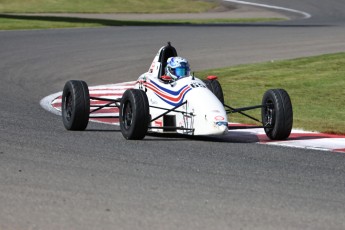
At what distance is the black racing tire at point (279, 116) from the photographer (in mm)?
13438

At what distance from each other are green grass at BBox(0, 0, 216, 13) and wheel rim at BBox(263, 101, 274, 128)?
37.2m

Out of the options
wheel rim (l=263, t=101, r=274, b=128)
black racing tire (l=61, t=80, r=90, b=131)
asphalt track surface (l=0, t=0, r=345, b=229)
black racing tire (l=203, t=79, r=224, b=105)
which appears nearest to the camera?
asphalt track surface (l=0, t=0, r=345, b=229)

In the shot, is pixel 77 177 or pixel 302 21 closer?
pixel 77 177

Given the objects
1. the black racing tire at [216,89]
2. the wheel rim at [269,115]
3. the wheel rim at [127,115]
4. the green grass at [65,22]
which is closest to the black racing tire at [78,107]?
the wheel rim at [127,115]

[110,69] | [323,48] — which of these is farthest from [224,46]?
[110,69]

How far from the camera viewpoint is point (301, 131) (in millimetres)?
14836

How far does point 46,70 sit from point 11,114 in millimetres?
9175

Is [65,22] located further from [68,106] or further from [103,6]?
[68,106]

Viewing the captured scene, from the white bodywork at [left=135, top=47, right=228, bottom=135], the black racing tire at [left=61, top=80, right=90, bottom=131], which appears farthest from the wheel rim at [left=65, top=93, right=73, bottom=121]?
the white bodywork at [left=135, top=47, right=228, bottom=135]

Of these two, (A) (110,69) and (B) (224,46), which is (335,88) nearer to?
(A) (110,69)

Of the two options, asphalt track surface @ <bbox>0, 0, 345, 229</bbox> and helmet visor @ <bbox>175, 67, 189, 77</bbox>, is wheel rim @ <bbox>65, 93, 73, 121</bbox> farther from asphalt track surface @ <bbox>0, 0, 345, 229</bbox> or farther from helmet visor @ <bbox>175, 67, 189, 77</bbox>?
helmet visor @ <bbox>175, 67, 189, 77</bbox>

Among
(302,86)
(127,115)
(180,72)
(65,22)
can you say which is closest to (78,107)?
(127,115)

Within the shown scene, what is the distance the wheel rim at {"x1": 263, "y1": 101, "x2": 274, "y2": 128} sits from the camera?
1370cm

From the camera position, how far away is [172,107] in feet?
44.5
